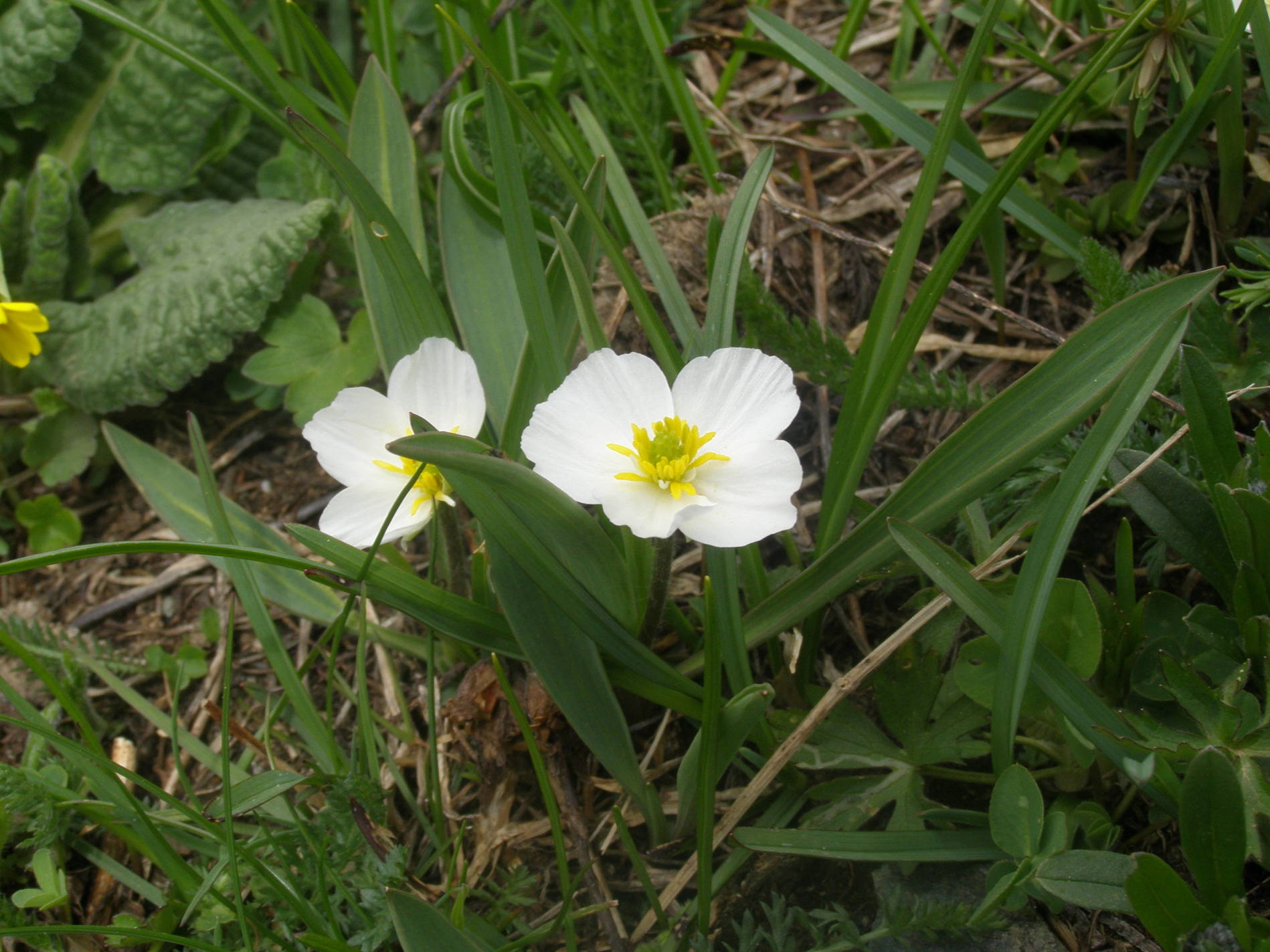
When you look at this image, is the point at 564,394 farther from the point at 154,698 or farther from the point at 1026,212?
the point at 154,698

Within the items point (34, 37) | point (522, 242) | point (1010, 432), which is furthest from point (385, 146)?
point (1010, 432)

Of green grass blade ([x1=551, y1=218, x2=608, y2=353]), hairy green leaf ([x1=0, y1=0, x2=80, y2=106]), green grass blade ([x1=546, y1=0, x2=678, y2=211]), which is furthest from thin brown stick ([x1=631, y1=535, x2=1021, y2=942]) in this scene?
hairy green leaf ([x1=0, y1=0, x2=80, y2=106])

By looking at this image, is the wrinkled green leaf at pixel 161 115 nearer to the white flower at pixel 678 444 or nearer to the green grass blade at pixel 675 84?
the green grass blade at pixel 675 84

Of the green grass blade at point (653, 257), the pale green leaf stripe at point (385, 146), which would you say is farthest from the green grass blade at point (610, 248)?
the pale green leaf stripe at point (385, 146)

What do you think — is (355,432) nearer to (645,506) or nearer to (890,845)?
(645,506)

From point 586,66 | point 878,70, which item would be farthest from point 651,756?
point 878,70

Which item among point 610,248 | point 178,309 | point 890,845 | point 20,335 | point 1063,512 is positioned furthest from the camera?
point 178,309
